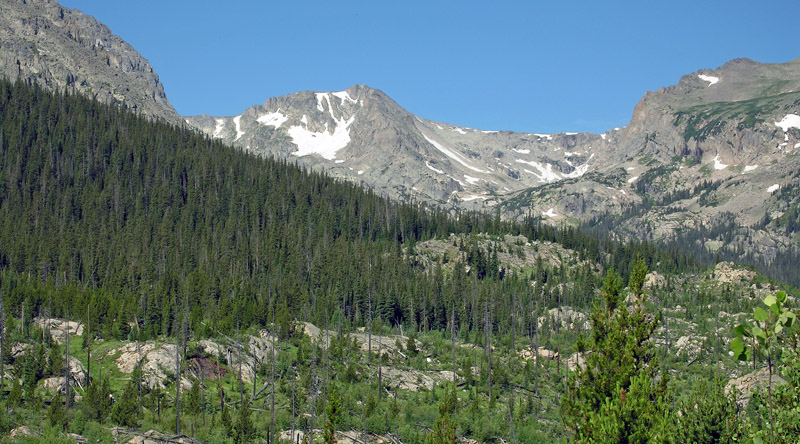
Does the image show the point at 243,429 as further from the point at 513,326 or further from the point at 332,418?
the point at 513,326

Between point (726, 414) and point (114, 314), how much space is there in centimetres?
8973

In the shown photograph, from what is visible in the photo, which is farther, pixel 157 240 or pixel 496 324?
pixel 157 240

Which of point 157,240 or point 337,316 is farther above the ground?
point 157,240

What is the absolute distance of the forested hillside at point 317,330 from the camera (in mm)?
60375

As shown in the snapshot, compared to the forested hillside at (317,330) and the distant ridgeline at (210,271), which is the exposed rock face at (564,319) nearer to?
the forested hillside at (317,330)

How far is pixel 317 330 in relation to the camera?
384 ft

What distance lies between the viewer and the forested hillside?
60.4 meters

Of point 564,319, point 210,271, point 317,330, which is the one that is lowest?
point 564,319

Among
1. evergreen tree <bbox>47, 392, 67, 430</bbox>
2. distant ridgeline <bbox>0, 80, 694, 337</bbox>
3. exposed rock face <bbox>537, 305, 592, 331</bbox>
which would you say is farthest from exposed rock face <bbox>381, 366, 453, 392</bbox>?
evergreen tree <bbox>47, 392, 67, 430</bbox>

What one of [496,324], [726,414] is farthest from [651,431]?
[496,324]

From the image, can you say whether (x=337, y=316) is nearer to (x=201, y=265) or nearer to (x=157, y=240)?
(x=201, y=265)

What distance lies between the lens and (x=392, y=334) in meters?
130

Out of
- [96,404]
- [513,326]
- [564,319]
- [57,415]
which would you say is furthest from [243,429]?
[564,319]

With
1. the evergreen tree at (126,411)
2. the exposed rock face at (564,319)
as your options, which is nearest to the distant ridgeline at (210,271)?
the exposed rock face at (564,319)
